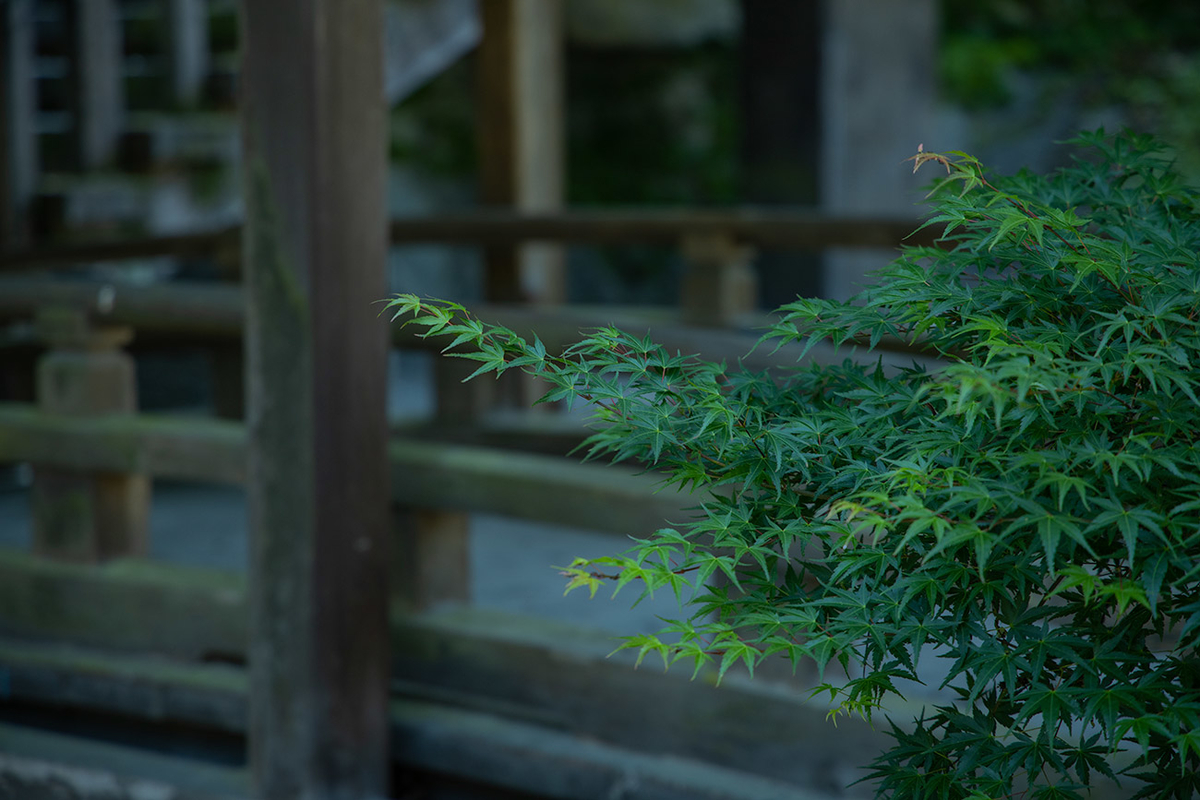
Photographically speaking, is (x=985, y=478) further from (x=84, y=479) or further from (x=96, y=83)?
(x=96, y=83)

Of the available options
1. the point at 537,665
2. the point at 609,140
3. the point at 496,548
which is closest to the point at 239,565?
the point at 496,548

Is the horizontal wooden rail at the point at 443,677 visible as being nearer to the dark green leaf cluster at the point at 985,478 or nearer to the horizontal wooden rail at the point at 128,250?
the dark green leaf cluster at the point at 985,478

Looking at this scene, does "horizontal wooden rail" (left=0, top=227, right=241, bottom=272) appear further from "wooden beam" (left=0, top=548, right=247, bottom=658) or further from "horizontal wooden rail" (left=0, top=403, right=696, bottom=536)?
"wooden beam" (left=0, top=548, right=247, bottom=658)

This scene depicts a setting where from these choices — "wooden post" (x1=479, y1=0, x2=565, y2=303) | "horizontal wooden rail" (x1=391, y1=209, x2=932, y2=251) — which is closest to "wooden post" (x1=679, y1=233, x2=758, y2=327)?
"horizontal wooden rail" (x1=391, y1=209, x2=932, y2=251)

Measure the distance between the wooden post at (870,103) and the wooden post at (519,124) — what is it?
1150 mm

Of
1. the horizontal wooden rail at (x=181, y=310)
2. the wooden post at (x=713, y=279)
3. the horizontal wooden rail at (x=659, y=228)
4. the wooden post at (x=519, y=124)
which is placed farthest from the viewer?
the wooden post at (x=519, y=124)

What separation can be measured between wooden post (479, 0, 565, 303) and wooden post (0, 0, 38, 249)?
1.61 m

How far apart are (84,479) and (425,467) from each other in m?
0.81

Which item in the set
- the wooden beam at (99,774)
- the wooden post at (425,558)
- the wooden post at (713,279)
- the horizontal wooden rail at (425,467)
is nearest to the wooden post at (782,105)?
the wooden post at (713,279)

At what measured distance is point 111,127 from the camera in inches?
164

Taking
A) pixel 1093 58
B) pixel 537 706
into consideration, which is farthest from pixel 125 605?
pixel 1093 58

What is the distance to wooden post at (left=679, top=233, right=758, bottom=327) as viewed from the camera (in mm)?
3681

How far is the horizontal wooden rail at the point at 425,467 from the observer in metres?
2.27

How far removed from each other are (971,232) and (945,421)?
8.7 inches
